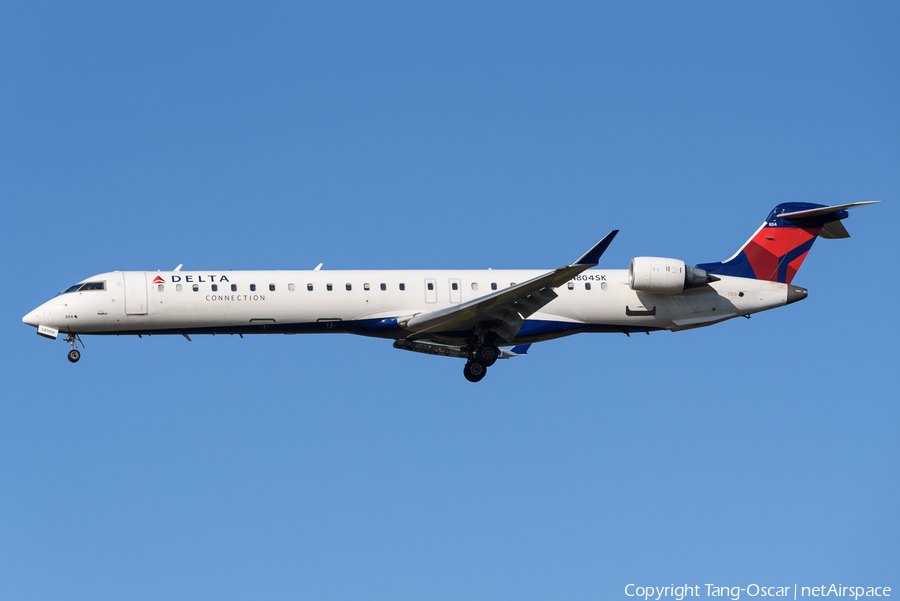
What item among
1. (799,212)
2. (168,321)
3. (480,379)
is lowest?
(480,379)

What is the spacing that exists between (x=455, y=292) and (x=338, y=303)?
337cm

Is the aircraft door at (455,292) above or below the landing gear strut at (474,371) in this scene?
above

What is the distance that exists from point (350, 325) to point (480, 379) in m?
4.12

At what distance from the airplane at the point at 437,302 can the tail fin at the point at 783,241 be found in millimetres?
43

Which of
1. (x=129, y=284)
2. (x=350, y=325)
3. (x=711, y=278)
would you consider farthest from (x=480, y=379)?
(x=129, y=284)

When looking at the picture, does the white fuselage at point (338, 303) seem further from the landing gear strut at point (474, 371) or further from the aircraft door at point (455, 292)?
the landing gear strut at point (474, 371)

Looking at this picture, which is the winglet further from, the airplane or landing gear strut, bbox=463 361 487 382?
landing gear strut, bbox=463 361 487 382

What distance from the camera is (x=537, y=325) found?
30.0 m

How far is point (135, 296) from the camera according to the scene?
94.5 ft

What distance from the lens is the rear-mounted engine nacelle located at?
29953mm

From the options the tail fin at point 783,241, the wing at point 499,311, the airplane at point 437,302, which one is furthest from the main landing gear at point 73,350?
the tail fin at point 783,241

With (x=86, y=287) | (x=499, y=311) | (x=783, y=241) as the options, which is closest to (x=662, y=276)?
(x=783, y=241)

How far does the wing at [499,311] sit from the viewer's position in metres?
26.9

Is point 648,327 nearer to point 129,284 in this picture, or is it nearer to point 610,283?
point 610,283
